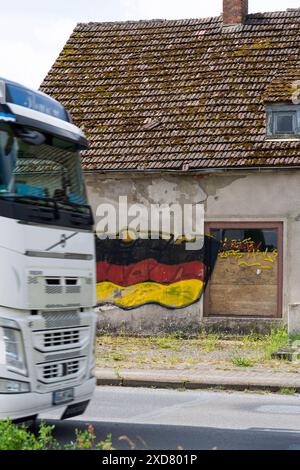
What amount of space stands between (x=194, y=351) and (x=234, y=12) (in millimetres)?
10565

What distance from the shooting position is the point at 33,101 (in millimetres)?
9828

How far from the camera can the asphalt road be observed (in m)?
9.72

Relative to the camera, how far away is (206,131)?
73.9 ft

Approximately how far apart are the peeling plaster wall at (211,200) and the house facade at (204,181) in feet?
0.08

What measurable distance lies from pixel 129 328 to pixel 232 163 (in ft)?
15.0

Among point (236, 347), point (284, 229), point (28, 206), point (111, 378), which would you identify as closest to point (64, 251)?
point (28, 206)

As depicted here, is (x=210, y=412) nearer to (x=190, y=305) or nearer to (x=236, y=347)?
(x=236, y=347)

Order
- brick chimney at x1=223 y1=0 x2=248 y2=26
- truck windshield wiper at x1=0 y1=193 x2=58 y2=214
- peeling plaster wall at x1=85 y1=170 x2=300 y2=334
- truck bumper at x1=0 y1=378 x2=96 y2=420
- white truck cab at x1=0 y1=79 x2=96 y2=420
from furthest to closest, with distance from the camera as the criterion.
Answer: brick chimney at x1=223 y1=0 x2=248 y2=26
peeling plaster wall at x1=85 y1=170 x2=300 y2=334
truck windshield wiper at x1=0 y1=193 x2=58 y2=214
white truck cab at x1=0 y1=79 x2=96 y2=420
truck bumper at x1=0 y1=378 x2=96 y2=420

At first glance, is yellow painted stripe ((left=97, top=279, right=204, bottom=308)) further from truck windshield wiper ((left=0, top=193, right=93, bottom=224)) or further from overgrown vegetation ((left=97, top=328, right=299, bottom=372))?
truck windshield wiper ((left=0, top=193, right=93, bottom=224))

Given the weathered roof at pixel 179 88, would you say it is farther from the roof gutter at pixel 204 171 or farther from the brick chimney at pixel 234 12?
the brick chimney at pixel 234 12

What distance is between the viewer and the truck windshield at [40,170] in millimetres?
9180

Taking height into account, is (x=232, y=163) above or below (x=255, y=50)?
below

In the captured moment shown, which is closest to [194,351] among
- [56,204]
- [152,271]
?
[152,271]

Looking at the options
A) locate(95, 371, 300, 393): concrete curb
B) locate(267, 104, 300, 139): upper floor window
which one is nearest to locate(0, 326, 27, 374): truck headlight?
locate(95, 371, 300, 393): concrete curb
